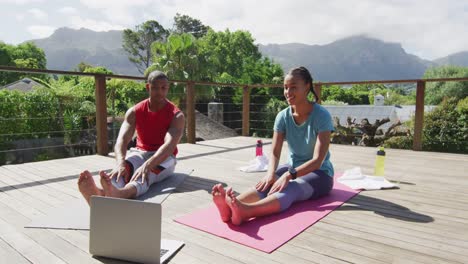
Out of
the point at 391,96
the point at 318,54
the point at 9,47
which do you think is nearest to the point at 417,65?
the point at 318,54

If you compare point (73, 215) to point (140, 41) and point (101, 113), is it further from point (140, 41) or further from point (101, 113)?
point (140, 41)

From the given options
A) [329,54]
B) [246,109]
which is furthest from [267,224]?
[329,54]

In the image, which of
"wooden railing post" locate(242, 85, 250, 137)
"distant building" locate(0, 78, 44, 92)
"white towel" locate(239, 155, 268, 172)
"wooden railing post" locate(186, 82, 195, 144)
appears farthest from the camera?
"distant building" locate(0, 78, 44, 92)

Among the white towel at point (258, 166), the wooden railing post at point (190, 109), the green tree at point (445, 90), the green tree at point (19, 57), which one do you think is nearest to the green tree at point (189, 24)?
the green tree at point (19, 57)

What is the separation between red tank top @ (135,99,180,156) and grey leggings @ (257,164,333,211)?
3.03ft

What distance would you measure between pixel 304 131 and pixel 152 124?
1.11 metres

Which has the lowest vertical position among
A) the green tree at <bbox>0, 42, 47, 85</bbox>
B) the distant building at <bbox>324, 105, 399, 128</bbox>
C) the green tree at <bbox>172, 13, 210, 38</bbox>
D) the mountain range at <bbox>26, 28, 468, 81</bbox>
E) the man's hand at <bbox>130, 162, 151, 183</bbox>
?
the distant building at <bbox>324, 105, 399, 128</bbox>

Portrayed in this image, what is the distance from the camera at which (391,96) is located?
3853 cm

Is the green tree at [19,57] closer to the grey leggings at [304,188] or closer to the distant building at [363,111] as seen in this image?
the distant building at [363,111]

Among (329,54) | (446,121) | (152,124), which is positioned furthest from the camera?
(329,54)

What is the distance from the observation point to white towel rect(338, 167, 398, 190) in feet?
7.69

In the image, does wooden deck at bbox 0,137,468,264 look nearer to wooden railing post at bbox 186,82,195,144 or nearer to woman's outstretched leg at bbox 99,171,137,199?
woman's outstretched leg at bbox 99,171,137,199

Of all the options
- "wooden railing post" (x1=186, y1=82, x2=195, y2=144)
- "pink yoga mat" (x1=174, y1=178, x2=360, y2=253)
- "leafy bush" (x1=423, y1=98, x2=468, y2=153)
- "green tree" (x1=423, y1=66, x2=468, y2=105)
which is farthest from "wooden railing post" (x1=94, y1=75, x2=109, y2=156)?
"green tree" (x1=423, y1=66, x2=468, y2=105)

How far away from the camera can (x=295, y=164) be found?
204 cm
